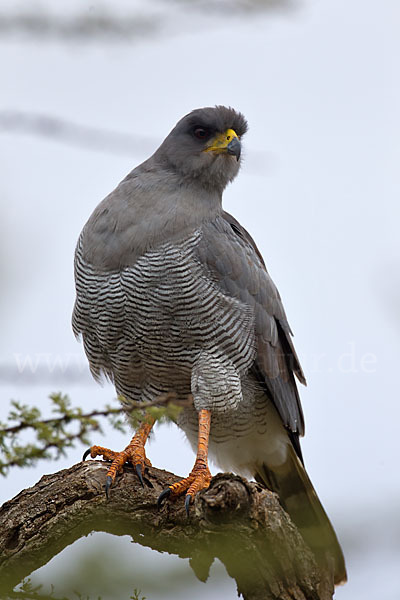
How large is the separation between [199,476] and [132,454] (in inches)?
20.1

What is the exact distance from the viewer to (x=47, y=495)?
14.5ft

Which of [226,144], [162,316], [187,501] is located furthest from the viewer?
[226,144]

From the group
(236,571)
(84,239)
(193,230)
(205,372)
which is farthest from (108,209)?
(236,571)

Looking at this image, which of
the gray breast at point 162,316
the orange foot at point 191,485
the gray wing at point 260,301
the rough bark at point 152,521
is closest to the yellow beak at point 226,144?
the gray wing at point 260,301

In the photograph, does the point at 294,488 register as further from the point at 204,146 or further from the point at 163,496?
the point at 204,146

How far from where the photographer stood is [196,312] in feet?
17.3

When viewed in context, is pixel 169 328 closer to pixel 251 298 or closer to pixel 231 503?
pixel 251 298

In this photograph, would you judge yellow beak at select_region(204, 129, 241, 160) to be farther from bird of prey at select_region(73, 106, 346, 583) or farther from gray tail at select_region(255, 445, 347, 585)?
gray tail at select_region(255, 445, 347, 585)

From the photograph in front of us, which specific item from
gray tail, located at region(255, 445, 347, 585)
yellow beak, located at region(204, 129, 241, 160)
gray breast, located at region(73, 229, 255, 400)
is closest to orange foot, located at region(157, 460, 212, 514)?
gray breast, located at region(73, 229, 255, 400)

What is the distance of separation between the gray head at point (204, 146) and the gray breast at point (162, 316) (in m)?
0.62

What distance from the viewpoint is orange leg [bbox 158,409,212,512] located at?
4539 mm

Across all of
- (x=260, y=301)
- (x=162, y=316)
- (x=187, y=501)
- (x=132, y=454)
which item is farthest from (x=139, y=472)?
(x=260, y=301)

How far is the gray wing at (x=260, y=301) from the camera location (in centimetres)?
548

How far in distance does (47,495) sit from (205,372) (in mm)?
1493
